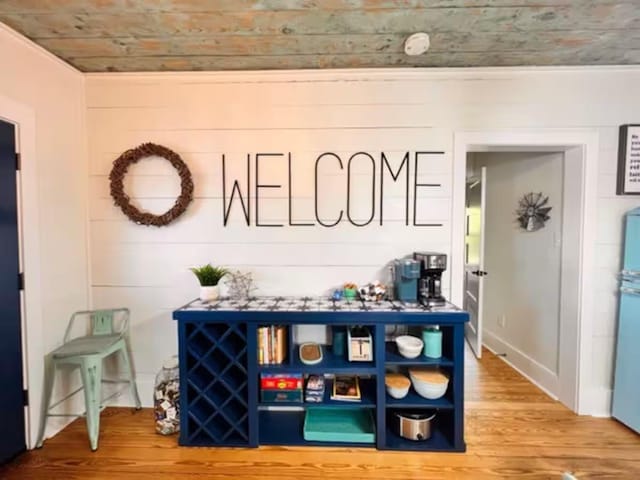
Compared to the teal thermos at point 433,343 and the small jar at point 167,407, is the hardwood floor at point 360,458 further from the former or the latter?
the teal thermos at point 433,343

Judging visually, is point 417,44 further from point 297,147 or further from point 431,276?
point 431,276

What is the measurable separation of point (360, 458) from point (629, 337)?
6.30 ft

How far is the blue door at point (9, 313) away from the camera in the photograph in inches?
68.8

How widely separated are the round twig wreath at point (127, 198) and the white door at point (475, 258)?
253 cm

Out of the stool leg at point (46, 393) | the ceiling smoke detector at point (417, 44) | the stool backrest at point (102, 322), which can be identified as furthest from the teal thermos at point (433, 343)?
the stool leg at point (46, 393)

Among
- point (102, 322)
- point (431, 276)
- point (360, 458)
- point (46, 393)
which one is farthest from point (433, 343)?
point (46, 393)

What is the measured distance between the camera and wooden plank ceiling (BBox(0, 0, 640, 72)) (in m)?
1.59

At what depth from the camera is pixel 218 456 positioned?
1854mm

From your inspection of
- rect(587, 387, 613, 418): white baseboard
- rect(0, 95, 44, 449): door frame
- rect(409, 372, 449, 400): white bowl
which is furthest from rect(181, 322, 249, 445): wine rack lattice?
rect(587, 387, 613, 418): white baseboard

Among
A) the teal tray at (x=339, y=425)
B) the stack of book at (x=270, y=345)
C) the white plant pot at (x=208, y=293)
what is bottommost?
the teal tray at (x=339, y=425)

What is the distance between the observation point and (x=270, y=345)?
1957mm

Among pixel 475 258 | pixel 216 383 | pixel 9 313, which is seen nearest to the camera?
pixel 9 313

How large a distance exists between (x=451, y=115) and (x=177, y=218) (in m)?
2.08

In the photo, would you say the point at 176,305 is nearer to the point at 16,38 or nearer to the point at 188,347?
the point at 188,347
